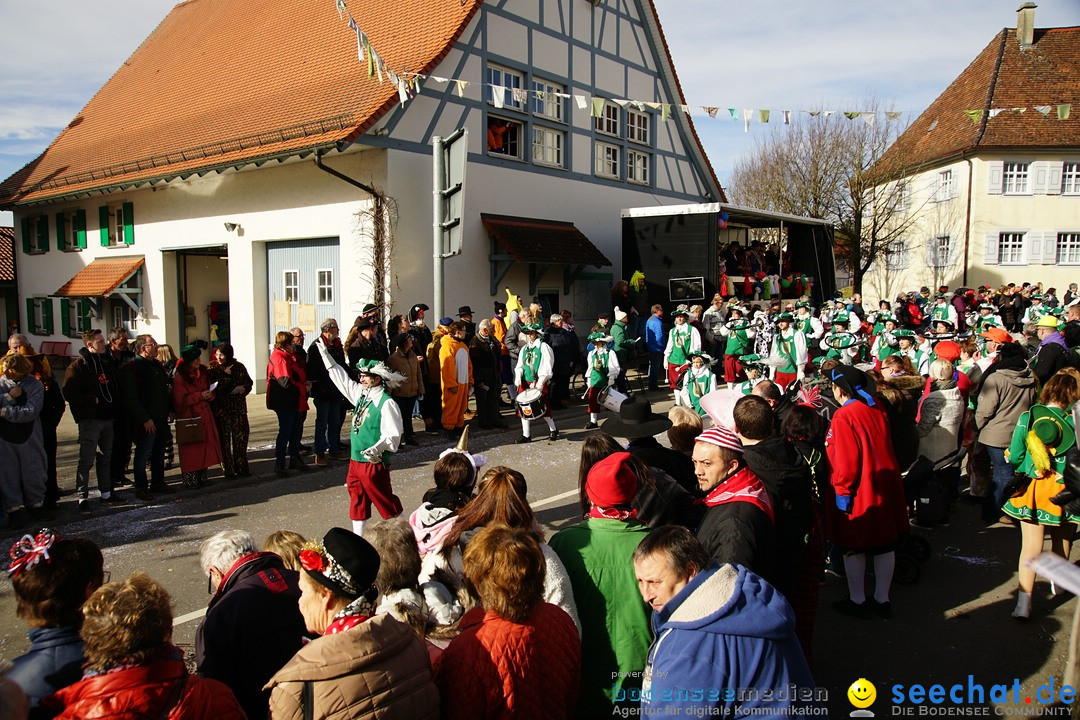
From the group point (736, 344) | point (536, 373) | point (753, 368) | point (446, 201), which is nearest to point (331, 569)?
point (536, 373)

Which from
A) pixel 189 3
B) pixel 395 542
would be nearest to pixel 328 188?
pixel 395 542

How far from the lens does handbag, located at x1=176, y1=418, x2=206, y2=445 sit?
823cm

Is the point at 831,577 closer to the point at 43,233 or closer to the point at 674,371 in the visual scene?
the point at 674,371

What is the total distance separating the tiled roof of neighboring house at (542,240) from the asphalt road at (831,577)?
6976mm

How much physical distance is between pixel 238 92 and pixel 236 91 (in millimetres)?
178

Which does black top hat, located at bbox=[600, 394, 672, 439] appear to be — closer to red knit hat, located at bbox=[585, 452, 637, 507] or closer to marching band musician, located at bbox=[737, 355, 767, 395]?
red knit hat, located at bbox=[585, 452, 637, 507]

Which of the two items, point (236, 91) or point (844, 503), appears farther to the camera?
point (236, 91)

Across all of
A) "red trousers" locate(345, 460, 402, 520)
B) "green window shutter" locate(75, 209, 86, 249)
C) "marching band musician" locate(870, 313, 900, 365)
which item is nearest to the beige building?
"marching band musician" locate(870, 313, 900, 365)

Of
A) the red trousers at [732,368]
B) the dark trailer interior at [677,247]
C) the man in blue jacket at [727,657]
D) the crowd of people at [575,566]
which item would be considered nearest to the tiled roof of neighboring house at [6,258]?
the dark trailer interior at [677,247]

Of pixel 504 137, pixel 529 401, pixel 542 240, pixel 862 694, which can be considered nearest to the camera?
pixel 862 694

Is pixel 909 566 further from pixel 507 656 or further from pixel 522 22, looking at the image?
pixel 522 22

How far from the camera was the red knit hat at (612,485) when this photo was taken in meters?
3.03

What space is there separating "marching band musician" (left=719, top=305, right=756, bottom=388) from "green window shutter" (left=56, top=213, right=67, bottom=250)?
64.7 feet

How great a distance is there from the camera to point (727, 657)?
6.88ft
